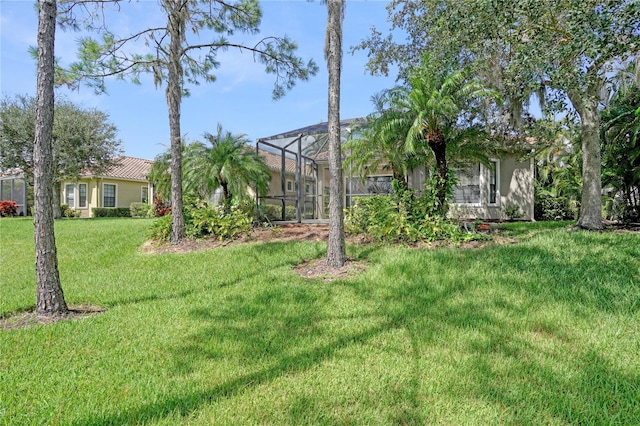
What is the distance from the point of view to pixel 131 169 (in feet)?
79.2

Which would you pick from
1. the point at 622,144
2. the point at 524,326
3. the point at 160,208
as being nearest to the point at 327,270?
the point at 524,326

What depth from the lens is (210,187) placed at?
391 inches

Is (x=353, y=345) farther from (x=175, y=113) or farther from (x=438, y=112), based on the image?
(x=175, y=113)

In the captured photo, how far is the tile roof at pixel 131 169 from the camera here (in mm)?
21827

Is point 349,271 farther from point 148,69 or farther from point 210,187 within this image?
point 148,69

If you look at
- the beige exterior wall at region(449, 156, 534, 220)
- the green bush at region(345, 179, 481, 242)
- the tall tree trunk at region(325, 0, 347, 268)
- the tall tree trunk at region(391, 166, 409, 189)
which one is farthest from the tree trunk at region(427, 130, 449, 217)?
the beige exterior wall at region(449, 156, 534, 220)

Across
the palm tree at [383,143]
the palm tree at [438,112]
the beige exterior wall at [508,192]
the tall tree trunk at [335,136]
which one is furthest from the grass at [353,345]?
the beige exterior wall at [508,192]

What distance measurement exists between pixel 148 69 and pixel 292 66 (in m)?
3.71

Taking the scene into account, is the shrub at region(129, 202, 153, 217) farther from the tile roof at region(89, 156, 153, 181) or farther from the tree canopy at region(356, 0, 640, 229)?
the tree canopy at region(356, 0, 640, 229)

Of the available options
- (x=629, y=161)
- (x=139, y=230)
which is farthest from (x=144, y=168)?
(x=629, y=161)

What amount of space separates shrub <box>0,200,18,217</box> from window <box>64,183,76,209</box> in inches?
117

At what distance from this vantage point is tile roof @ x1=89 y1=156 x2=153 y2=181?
2183 centimetres

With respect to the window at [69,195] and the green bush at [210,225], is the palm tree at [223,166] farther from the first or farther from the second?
the window at [69,195]

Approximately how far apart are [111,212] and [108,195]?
1277 millimetres
